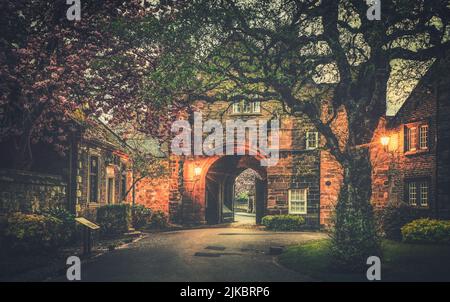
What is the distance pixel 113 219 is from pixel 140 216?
5.58 meters

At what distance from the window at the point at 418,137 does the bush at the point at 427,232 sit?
6.39 meters

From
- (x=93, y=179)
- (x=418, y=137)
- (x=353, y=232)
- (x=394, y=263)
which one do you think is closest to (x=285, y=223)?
(x=418, y=137)

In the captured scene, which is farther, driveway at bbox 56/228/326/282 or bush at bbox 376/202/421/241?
bush at bbox 376/202/421/241

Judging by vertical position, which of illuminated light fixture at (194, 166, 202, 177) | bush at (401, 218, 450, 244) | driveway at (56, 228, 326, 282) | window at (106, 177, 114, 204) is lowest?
driveway at (56, 228, 326, 282)

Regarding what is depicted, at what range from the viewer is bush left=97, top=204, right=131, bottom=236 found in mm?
19969

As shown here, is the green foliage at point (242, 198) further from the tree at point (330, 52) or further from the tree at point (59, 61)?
the tree at point (330, 52)

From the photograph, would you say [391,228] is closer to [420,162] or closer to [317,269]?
[420,162]

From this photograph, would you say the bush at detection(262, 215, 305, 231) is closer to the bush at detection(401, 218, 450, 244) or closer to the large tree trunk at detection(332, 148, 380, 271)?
the bush at detection(401, 218, 450, 244)

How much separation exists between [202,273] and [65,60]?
7553mm

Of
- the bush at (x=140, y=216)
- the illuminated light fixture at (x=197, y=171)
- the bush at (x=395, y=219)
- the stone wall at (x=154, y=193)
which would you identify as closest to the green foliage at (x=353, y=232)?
the bush at (x=395, y=219)

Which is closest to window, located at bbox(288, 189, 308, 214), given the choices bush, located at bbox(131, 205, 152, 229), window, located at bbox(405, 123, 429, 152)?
window, located at bbox(405, 123, 429, 152)

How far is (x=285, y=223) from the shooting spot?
2580 centimetres

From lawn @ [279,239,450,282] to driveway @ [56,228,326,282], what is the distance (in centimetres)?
61

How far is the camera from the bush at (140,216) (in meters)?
25.4
